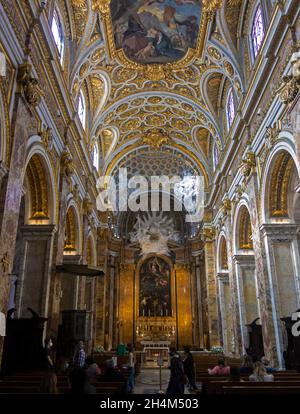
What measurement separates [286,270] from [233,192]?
5903mm

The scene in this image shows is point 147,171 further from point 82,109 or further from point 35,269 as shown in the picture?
point 35,269

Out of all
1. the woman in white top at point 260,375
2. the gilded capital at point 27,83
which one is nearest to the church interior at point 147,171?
the gilded capital at point 27,83

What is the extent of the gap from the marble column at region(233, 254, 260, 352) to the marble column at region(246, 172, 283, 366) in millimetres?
3301

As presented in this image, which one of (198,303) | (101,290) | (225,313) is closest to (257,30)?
(225,313)

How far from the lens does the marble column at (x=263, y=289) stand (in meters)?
11.1

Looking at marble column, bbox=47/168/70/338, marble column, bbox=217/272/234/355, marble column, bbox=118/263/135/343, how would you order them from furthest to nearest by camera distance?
marble column, bbox=118/263/135/343, marble column, bbox=217/272/234/355, marble column, bbox=47/168/70/338

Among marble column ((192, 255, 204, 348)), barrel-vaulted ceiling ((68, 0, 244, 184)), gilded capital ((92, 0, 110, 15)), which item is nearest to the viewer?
gilded capital ((92, 0, 110, 15))

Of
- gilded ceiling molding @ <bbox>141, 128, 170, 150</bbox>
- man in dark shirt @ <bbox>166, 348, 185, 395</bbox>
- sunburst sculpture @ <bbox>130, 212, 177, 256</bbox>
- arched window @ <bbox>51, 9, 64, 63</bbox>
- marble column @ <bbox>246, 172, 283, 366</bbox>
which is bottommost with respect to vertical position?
man in dark shirt @ <bbox>166, 348, 185, 395</bbox>

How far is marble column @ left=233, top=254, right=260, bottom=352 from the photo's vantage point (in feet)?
51.0

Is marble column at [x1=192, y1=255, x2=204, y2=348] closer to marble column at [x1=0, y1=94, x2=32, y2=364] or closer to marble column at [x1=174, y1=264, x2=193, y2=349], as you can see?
marble column at [x1=174, y1=264, x2=193, y2=349]

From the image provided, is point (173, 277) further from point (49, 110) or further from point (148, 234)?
point (49, 110)

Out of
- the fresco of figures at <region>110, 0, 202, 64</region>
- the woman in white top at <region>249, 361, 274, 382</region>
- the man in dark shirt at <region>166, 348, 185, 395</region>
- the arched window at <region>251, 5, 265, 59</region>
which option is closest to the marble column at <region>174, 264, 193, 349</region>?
the fresco of figures at <region>110, 0, 202, 64</region>

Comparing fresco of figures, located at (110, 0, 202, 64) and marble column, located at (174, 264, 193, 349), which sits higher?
fresco of figures, located at (110, 0, 202, 64)

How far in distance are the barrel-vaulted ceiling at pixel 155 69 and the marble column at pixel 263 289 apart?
4.46m
